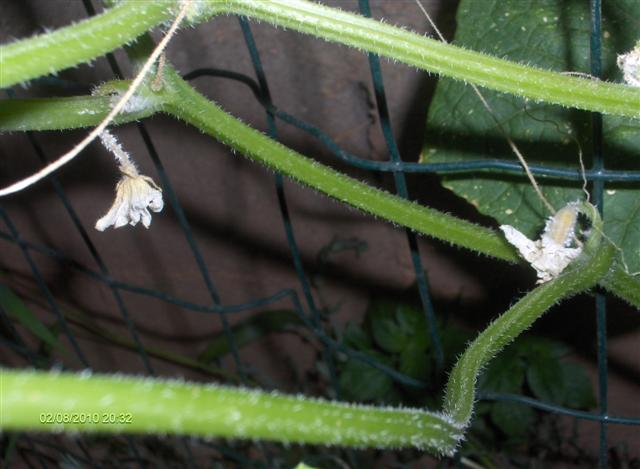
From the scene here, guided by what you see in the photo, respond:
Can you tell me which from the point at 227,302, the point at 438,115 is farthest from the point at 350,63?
the point at 227,302

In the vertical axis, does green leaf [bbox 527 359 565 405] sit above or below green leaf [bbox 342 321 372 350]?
below

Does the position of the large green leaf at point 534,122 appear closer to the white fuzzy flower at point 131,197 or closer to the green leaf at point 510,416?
the white fuzzy flower at point 131,197

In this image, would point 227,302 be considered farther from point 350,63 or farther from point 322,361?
A: point 350,63

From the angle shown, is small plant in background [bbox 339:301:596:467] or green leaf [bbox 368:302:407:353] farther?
green leaf [bbox 368:302:407:353]

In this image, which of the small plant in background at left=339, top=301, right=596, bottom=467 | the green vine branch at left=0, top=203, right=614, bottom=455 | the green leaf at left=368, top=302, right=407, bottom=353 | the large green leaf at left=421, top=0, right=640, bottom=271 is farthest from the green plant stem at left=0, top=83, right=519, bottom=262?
the green leaf at left=368, top=302, right=407, bottom=353

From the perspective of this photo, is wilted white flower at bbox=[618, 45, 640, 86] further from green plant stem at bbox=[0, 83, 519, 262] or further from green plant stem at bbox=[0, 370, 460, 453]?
green plant stem at bbox=[0, 370, 460, 453]

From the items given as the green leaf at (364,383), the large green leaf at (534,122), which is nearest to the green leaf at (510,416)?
the green leaf at (364,383)
